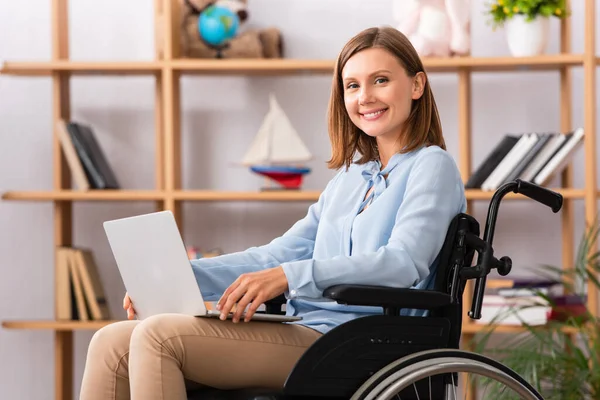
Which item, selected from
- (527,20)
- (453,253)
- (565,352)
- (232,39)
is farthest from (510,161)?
(453,253)

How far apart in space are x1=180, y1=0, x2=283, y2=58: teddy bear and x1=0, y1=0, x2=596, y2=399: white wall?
13 centimetres

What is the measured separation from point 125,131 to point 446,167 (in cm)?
195

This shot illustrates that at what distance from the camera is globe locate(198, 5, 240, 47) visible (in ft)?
9.97

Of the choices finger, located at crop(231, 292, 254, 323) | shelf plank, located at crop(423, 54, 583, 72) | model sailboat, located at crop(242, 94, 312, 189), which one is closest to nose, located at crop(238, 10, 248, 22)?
model sailboat, located at crop(242, 94, 312, 189)

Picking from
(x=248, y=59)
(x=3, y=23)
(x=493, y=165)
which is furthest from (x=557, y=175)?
(x=3, y=23)

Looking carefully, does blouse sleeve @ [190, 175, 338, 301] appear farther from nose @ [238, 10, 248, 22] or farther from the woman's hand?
nose @ [238, 10, 248, 22]

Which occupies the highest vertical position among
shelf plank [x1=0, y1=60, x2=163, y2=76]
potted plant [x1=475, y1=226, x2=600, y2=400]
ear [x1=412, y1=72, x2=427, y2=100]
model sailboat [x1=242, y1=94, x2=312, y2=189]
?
shelf plank [x1=0, y1=60, x2=163, y2=76]

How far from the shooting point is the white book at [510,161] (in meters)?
2.91

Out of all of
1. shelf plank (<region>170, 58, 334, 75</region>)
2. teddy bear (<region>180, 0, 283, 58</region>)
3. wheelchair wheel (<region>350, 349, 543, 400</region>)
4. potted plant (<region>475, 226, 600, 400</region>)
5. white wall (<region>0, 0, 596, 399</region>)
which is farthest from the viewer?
white wall (<region>0, 0, 596, 399</region>)

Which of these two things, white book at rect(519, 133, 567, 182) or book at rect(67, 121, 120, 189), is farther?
book at rect(67, 121, 120, 189)

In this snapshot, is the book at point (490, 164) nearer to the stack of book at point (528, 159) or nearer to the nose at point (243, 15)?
the stack of book at point (528, 159)

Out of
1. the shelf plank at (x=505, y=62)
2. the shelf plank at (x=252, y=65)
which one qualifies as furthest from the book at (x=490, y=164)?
the shelf plank at (x=252, y=65)

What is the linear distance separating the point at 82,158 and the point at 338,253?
155cm

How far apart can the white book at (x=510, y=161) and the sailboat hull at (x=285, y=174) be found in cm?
61
